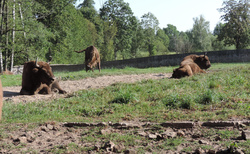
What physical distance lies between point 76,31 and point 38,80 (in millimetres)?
33417

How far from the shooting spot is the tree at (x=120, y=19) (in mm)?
53156

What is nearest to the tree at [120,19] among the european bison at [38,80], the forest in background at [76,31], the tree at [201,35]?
the forest in background at [76,31]

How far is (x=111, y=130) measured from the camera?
509cm

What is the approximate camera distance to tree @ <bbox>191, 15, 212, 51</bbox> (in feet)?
200

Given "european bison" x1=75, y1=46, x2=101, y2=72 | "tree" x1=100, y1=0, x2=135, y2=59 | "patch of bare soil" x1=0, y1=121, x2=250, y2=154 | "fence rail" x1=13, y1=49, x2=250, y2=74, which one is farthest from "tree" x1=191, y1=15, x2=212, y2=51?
"patch of bare soil" x1=0, y1=121, x2=250, y2=154

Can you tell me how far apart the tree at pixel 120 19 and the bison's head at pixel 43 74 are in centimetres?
4302

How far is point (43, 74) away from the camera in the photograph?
1016cm

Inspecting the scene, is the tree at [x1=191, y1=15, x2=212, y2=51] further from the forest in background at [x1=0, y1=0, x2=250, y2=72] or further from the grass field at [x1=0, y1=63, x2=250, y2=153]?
the grass field at [x1=0, y1=63, x2=250, y2=153]

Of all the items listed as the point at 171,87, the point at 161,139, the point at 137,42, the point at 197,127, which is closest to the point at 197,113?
the point at 197,127

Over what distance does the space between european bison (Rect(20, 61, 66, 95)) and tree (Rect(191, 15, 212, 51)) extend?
54738mm

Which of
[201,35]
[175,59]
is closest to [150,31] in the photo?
[201,35]

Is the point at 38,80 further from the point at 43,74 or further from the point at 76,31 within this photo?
the point at 76,31

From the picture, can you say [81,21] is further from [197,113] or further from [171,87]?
[197,113]

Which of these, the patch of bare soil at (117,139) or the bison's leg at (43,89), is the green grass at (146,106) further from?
the bison's leg at (43,89)
